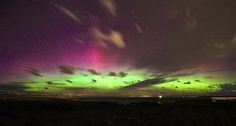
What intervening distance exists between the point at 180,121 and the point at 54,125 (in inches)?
543

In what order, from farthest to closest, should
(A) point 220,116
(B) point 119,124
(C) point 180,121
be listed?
(A) point 220,116, (C) point 180,121, (B) point 119,124

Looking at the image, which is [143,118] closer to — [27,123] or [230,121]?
[230,121]

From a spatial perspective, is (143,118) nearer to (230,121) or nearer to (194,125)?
(194,125)

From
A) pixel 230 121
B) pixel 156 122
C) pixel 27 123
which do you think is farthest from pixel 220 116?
pixel 27 123

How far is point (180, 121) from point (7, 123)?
737 inches

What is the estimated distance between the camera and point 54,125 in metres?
32.8

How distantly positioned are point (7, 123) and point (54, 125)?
4953 mm

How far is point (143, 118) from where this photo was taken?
36344mm

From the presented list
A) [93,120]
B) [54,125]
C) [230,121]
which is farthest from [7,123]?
[230,121]

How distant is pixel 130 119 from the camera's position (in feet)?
116

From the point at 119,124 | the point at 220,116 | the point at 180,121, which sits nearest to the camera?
the point at 119,124

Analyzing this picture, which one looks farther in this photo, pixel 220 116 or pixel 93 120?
pixel 220 116

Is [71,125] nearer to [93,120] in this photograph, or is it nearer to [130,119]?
[93,120]

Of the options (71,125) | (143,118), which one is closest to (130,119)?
(143,118)
